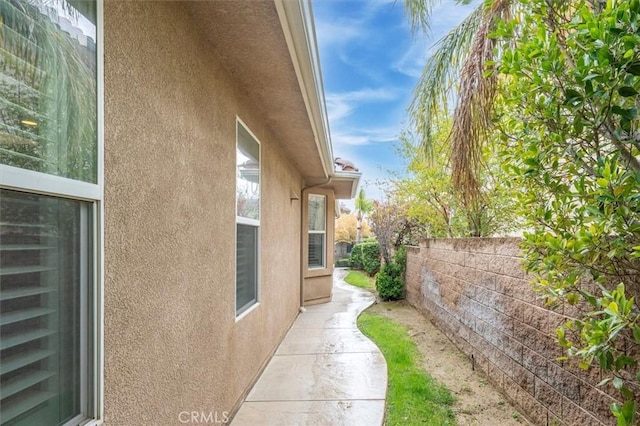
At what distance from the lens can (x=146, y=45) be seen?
1.95 metres

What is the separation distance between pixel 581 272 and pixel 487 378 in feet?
9.33

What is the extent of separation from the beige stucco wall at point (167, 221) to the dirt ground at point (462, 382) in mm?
2485

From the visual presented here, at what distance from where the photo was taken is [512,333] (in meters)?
3.95

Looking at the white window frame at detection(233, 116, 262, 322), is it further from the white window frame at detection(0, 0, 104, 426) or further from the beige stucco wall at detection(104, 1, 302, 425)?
the white window frame at detection(0, 0, 104, 426)

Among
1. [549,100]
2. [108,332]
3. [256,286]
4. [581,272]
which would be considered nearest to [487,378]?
[581,272]

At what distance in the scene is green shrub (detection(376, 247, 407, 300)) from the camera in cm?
1019

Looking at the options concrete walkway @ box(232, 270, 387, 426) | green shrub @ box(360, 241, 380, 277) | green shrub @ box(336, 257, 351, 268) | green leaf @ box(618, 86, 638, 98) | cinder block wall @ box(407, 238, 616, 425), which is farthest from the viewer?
green shrub @ box(336, 257, 351, 268)

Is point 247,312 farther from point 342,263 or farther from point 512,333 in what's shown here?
point 342,263

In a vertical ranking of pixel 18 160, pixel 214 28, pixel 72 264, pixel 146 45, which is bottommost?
pixel 72 264

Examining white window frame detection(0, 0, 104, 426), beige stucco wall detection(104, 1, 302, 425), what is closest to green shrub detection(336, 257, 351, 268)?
beige stucco wall detection(104, 1, 302, 425)

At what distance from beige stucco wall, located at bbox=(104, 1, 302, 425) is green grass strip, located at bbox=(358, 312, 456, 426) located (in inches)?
67.3

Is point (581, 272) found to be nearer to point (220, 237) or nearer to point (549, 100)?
point (549, 100)

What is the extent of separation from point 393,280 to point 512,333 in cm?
633

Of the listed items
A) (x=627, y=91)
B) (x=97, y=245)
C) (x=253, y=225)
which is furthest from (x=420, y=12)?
(x=97, y=245)
